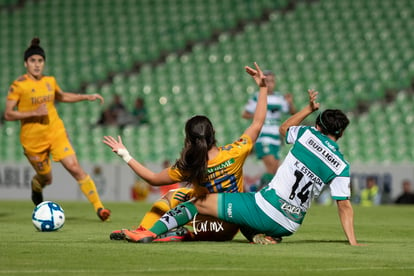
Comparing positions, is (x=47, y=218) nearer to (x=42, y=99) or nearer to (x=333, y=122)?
(x=42, y=99)

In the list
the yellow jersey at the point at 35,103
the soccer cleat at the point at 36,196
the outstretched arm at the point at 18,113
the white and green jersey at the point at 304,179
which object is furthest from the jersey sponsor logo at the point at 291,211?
the soccer cleat at the point at 36,196

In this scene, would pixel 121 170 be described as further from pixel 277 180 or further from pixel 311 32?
pixel 277 180

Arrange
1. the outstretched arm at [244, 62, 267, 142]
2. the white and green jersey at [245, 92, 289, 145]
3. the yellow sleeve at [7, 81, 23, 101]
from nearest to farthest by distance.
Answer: the outstretched arm at [244, 62, 267, 142] < the yellow sleeve at [7, 81, 23, 101] < the white and green jersey at [245, 92, 289, 145]

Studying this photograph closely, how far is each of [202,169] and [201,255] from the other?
0.86 metres

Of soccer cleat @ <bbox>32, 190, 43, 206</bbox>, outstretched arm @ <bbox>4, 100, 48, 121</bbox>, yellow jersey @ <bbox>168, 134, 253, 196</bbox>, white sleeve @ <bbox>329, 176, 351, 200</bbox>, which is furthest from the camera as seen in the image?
soccer cleat @ <bbox>32, 190, 43, 206</bbox>

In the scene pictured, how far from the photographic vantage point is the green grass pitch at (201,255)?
5.42 metres

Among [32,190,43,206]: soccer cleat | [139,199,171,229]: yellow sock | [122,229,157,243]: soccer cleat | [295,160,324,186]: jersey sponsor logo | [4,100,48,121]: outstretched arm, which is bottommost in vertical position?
[32,190,43,206]: soccer cleat

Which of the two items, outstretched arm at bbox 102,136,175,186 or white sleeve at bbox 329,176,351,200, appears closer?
outstretched arm at bbox 102,136,175,186

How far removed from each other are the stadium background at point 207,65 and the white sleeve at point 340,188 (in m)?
10.6

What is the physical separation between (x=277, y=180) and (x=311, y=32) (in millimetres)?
16483

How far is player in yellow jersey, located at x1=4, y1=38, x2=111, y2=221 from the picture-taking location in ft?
33.5

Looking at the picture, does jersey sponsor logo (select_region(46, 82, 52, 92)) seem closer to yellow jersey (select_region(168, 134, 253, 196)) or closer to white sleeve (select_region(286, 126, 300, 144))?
yellow jersey (select_region(168, 134, 253, 196))

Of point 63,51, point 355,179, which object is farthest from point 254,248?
point 63,51

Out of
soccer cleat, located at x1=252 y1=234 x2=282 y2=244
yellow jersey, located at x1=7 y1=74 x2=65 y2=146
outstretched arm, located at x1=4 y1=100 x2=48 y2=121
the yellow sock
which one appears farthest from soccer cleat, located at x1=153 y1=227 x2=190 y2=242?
yellow jersey, located at x1=7 y1=74 x2=65 y2=146
